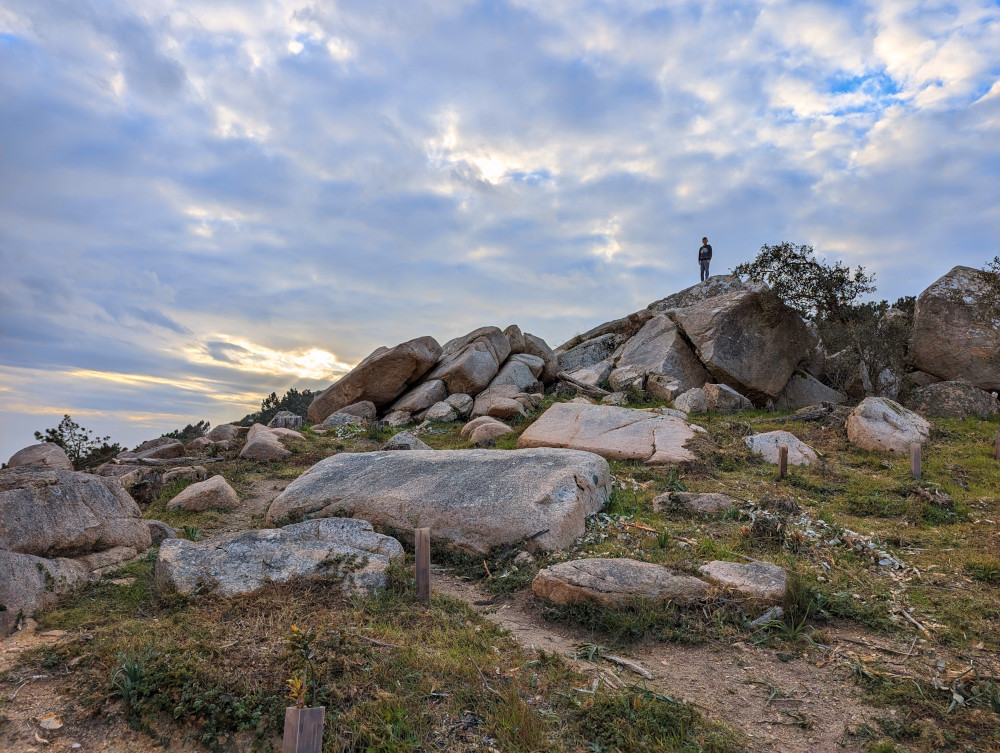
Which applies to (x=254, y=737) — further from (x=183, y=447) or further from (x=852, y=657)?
(x=183, y=447)

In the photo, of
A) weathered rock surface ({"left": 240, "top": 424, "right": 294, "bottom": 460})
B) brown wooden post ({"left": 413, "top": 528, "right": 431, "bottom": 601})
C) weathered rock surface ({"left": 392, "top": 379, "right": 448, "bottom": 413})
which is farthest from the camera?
weathered rock surface ({"left": 392, "top": 379, "right": 448, "bottom": 413})

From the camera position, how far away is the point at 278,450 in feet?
58.4

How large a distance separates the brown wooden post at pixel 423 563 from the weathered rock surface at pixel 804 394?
19.5 meters

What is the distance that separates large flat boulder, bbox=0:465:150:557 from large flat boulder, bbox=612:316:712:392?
1780cm

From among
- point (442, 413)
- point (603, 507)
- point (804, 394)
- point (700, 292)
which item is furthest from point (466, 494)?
point (700, 292)

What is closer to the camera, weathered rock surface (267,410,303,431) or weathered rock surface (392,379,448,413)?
weathered rock surface (392,379,448,413)

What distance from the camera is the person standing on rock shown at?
30.7 m

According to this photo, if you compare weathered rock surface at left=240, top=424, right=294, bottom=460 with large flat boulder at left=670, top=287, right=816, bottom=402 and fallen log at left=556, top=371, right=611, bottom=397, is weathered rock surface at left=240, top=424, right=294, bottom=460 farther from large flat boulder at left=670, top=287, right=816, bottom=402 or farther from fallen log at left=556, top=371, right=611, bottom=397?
large flat boulder at left=670, top=287, right=816, bottom=402

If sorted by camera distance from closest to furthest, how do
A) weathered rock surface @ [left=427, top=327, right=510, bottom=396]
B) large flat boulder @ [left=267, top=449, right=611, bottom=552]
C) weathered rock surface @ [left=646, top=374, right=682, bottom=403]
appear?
large flat boulder @ [left=267, top=449, right=611, bottom=552]
weathered rock surface @ [left=646, top=374, right=682, bottom=403]
weathered rock surface @ [left=427, top=327, right=510, bottom=396]

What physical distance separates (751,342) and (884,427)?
7.47 metres

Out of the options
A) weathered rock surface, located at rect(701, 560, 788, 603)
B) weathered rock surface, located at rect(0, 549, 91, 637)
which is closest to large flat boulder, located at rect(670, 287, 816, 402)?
weathered rock surface, located at rect(701, 560, 788, 603)

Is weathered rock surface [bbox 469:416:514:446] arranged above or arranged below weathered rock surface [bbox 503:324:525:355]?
A: below

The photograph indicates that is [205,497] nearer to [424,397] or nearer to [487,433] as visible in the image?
[487,433]

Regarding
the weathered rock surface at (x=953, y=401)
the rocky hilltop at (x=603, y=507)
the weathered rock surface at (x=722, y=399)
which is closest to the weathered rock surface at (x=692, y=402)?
the rocky hilltop at (x=603, y=507)
